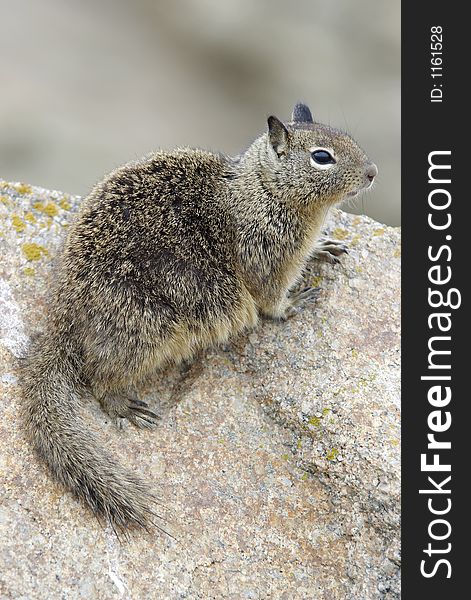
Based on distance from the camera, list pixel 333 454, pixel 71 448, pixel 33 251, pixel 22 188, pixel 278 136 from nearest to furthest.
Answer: pixel 71 448 → pixel 333 454 → pixel 278 136 → pixel 33 251 → pixel 22 188

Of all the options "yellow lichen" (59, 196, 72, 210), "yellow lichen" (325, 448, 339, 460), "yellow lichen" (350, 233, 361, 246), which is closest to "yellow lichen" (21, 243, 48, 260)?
"yellow lichen" (59, 196, 72, 210)

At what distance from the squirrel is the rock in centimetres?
15

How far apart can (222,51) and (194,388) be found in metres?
7.58

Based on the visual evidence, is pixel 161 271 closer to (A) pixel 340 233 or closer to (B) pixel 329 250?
(B) pixel 329 250

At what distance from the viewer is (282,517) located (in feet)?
17.2

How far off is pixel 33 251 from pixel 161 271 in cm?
A: 117

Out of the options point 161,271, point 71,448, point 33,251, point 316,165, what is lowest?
point 71,448

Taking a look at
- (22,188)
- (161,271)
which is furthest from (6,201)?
(161,271)

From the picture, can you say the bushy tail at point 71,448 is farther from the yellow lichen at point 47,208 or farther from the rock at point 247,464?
the yellow lichen at point 47,208

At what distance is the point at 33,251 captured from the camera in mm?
6121

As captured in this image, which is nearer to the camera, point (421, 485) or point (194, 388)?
point (421, 485)

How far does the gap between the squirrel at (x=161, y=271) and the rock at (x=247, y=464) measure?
0.15 meters

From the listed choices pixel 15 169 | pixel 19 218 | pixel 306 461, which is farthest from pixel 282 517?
pixel 15 169

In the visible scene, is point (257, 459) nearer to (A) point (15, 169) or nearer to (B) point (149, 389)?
(B) point (149, 389)
